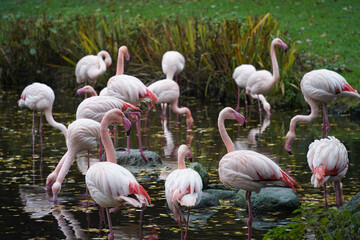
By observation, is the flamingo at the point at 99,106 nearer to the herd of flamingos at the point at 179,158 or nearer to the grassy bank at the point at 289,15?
the herd of flamingos at the point at 179,158

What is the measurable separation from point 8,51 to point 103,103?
8.26 m

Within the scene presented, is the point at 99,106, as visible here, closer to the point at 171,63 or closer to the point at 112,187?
the point at 112,187

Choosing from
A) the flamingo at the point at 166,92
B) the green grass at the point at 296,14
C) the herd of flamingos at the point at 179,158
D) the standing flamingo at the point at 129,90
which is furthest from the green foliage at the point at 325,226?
the green grass at the point at 296,14

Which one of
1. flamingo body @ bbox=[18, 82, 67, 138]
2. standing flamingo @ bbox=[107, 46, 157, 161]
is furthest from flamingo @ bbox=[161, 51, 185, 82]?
standing flamingo @ bbox=[107, 46, 157, 161]

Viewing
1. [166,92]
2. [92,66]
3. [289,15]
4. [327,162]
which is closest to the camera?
[327,162]

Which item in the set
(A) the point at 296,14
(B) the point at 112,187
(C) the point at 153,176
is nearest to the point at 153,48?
(C) the point at 153,176

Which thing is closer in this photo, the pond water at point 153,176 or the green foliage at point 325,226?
the green foliage at point 325,226

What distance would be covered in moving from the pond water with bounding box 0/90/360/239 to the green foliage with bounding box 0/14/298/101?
3.07 feet

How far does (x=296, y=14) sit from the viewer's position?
19188 millimetres

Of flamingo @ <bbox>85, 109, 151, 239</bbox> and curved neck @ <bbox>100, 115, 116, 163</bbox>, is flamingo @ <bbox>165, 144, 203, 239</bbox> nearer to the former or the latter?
flamingo @ <bbox>85, 109, 151, 239</bbox>

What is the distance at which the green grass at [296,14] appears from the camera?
14281mm

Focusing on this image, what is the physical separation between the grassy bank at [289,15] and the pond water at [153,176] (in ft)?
8.01

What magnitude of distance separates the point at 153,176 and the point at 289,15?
1266 cm

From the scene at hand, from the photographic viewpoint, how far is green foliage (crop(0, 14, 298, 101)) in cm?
1287
